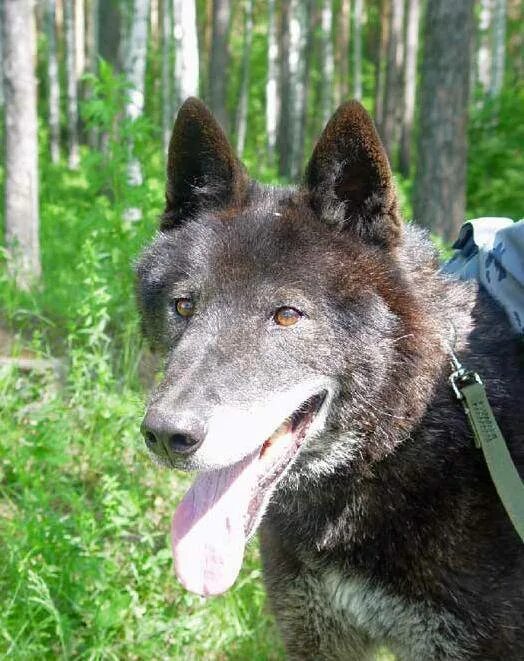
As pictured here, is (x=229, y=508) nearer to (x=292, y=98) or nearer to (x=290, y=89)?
(x=290, y=89)

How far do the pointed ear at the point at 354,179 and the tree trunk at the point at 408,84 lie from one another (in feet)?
59.0

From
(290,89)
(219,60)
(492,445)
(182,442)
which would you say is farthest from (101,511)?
(290,89)

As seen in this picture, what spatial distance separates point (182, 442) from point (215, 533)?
38cm

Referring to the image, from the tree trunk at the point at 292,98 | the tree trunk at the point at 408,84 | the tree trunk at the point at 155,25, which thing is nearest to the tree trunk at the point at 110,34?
the tree trunk at the point at 292,98

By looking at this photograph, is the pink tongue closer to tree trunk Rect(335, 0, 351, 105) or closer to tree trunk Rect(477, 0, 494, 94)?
tree trunk Rect(477, 0, 494, 94)

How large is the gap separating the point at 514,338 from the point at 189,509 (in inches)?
47.8

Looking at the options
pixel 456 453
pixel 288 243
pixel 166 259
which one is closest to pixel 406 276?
pixel 288 243

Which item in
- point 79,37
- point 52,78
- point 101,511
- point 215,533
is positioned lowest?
point 101,511

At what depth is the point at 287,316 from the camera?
240 centimetres

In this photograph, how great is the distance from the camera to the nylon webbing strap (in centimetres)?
233

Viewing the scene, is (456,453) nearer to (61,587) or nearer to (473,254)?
(473,254)

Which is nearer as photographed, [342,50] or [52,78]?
[52,78]

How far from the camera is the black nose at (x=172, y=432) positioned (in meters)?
2.04

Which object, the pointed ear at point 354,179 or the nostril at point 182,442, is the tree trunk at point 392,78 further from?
the nostril at point 182,442
